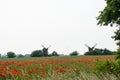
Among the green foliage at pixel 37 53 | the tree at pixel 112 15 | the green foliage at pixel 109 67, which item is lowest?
the green foliage at pixel 109 67

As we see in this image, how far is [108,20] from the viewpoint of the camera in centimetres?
1165

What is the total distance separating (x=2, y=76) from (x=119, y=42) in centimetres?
427

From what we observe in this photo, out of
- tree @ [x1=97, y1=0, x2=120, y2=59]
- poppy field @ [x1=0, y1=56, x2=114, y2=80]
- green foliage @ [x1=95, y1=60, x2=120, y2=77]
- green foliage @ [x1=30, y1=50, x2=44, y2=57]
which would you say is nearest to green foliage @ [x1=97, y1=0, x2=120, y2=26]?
tree @ [x1=97, y1=0, x2=120, y2=59]

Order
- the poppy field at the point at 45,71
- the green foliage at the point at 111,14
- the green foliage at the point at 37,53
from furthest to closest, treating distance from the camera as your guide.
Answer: the green foliage at the point at 37,53, the green foliage at the point at 111,14, the poppy field at the point at 45,71

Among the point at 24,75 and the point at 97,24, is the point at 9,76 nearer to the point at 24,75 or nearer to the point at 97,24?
the point at 24,75

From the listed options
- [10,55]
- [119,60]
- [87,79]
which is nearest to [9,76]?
[119,60]

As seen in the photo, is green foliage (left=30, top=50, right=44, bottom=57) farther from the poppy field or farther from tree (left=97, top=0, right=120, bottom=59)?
tree (left=97, top=0, right=120, bottom=59)

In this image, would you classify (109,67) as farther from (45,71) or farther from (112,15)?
(45,71)

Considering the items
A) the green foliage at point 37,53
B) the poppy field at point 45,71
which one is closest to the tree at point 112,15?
the poppy field at point 45,71

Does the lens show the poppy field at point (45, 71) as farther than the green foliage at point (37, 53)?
No

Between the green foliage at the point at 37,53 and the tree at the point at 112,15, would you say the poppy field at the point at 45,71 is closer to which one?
the tree at the point at 112,15

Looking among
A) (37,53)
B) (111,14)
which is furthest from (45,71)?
(37,53)

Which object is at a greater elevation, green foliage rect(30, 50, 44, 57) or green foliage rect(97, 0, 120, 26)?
green foliage rect(30, 50, 44, 57)

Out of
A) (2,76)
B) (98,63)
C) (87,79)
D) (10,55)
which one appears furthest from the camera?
(10,55)
